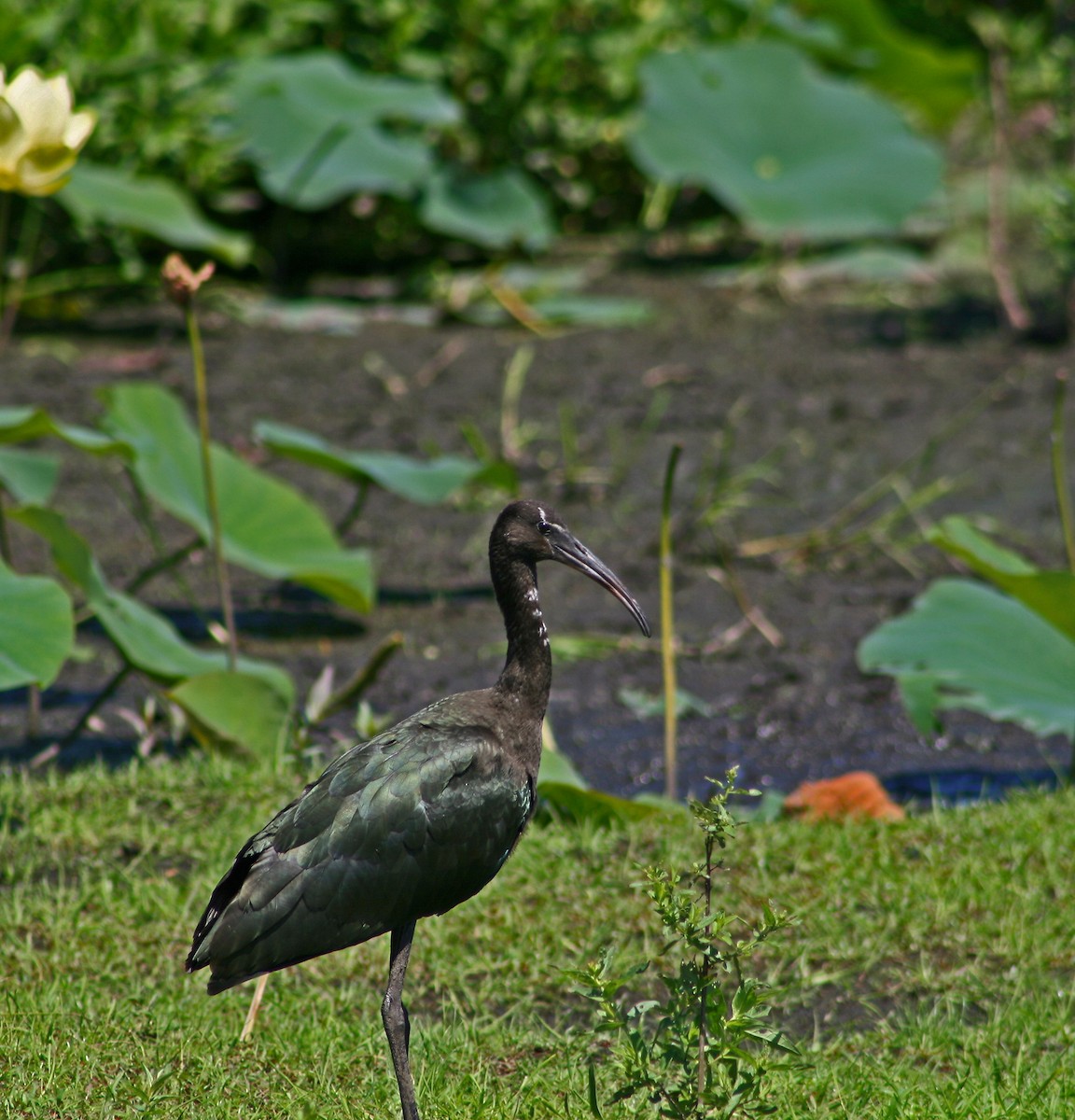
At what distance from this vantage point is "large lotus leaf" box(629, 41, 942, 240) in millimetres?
7707

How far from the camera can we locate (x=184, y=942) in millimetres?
3537

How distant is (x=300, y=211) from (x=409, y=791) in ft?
20.4

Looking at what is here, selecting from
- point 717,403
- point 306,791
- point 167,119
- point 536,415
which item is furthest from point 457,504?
point 306,791

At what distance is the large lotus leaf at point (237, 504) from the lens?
15.5 ft

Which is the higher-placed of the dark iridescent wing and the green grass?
the dark iridescent wing

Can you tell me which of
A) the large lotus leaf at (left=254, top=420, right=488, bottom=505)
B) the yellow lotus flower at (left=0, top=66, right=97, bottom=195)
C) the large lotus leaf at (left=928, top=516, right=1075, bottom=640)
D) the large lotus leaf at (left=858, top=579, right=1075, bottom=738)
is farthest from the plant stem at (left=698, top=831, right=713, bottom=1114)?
the large lotus leaf at (left=254, top=420, right=488, bottom=505)

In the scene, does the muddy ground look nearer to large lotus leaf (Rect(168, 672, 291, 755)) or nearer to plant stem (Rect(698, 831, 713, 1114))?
large lotus leaf (Rect(168, 672, 291, 755))

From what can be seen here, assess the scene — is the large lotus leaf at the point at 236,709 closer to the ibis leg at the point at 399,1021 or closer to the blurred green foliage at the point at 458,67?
the ibis leg at the point at 399,1021

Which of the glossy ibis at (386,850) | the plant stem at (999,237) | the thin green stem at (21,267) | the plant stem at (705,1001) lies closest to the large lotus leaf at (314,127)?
the thin green stem at (21,267)

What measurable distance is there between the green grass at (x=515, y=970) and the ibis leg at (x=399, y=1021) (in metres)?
0.21

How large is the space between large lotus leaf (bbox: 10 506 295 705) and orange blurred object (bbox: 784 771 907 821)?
4.53ft

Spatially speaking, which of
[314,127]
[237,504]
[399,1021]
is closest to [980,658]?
[399,1021]

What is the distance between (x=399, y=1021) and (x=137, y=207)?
4.88 metres

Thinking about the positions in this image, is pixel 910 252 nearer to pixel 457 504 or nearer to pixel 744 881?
pixel 457 504
